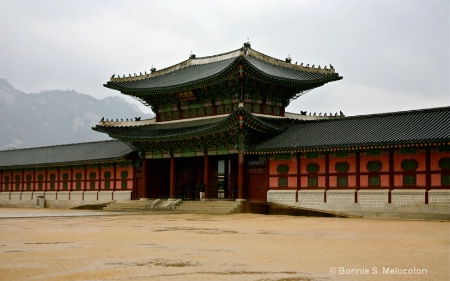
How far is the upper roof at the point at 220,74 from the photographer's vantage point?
40438 mm

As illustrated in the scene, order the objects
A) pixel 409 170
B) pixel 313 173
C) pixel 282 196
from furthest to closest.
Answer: pixel 282 196
pixel 313 173
pixel 409 170

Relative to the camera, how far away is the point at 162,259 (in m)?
13.6

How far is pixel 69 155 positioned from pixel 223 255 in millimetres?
43989

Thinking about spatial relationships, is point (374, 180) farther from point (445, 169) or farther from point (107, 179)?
point (107, 179)

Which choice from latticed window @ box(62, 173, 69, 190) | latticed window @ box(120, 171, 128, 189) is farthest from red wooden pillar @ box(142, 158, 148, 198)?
latticed window @ box(62, 173, 69, 190)

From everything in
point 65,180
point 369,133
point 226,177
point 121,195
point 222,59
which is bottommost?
point 121,195

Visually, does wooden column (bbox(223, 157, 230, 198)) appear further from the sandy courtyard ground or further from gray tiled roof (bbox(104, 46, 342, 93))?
the sandy courtyard ground

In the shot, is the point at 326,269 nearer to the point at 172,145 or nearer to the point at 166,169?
the point at 172,145

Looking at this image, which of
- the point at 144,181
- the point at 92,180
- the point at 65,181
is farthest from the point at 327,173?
the point at 65,181

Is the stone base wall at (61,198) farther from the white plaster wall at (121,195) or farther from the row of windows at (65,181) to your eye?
the row of windows at (65,181)

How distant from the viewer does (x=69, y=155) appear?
5550 cm

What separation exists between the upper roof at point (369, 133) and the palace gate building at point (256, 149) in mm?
79

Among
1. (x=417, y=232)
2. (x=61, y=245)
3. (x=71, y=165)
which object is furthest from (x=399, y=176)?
(x=71, y=165)

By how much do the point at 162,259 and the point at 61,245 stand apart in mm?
4663
